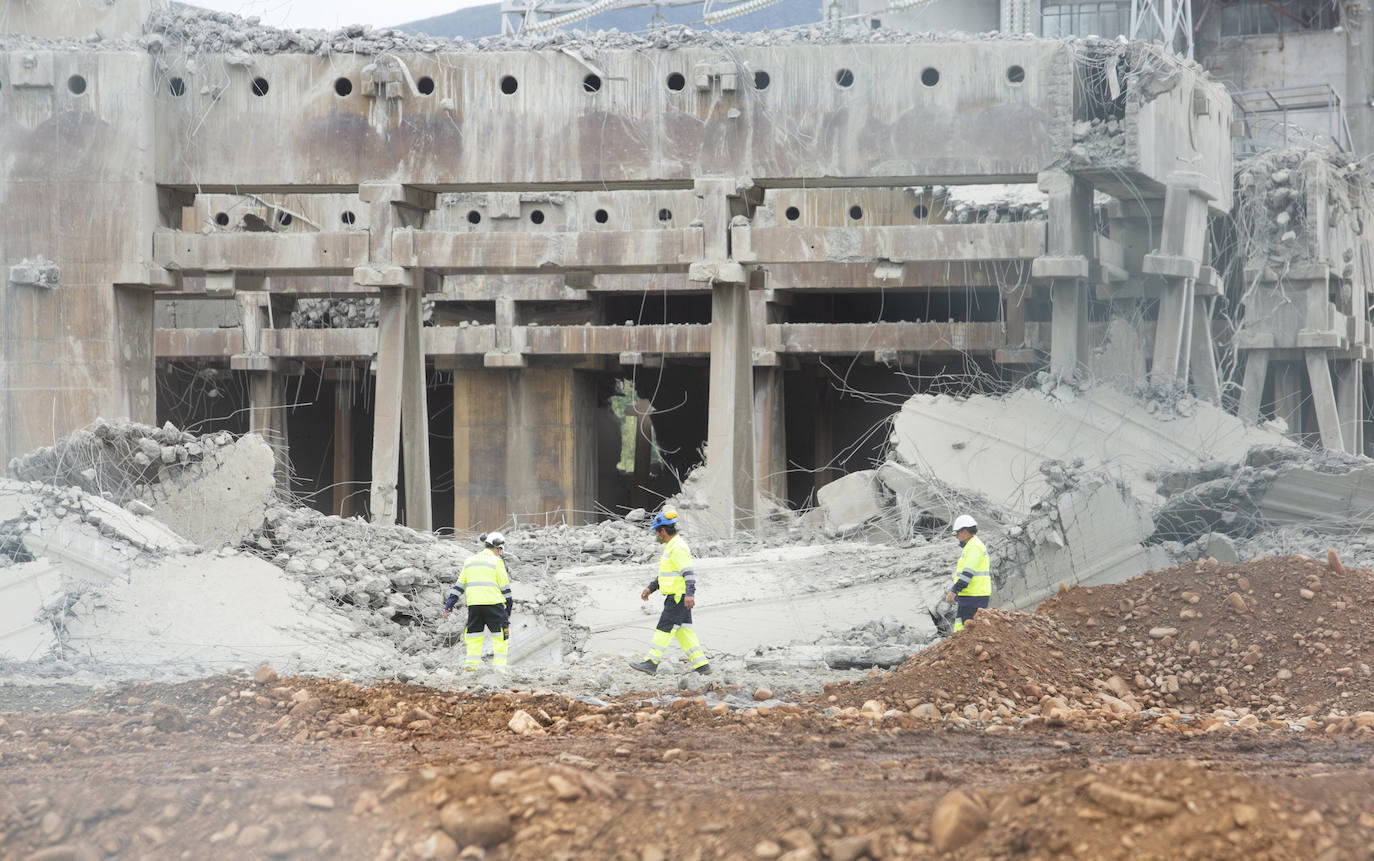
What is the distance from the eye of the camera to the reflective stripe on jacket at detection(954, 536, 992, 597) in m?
10.4

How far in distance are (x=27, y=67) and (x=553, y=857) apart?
14.4 m


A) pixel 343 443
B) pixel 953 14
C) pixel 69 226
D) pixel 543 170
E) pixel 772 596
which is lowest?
pixel 772 596

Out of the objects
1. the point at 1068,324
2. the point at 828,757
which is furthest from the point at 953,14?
the point at 828,757

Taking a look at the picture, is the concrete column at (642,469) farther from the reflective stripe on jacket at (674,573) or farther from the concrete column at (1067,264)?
the reflective stripe on jacket at (674,573)

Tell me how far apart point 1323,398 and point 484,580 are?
654 inches

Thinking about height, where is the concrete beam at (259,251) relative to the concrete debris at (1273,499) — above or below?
above

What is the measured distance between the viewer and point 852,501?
16.2 m

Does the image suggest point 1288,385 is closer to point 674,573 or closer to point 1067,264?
point 1067,264

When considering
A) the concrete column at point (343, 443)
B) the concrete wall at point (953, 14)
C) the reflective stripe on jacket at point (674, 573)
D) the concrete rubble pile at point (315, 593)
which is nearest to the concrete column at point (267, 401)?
the concrete column at point (343, 443)

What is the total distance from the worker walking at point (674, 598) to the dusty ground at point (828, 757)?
46.2 inches

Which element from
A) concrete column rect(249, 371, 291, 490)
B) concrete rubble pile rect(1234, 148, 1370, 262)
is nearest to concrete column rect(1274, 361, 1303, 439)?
concrete rubble pile rect(1234, 148, 1370, 262)

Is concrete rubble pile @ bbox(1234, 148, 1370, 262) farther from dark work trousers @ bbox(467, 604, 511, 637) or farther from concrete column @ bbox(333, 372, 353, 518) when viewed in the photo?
dark work trousers @ bbox(467, 604, 511, 637)

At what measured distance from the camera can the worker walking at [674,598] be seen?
9.97 meters

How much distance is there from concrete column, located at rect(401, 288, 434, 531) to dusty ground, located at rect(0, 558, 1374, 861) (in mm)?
8510
